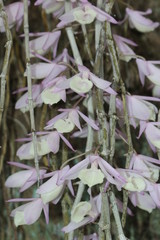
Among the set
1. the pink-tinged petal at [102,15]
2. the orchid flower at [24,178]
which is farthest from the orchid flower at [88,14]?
the orchid flower at [24,178]

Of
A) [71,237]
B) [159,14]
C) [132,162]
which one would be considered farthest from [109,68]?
[71,237]

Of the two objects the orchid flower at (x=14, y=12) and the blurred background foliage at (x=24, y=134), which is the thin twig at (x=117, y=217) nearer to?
the blurred background foliage at (x=24, y=134)

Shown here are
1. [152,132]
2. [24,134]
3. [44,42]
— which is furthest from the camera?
[24,134]

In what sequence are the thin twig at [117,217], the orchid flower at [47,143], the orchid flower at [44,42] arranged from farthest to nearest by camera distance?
1. the orchid flower at [44,42]
2. the orchid flower at [47,143]
3. the thin twig at [117,217]

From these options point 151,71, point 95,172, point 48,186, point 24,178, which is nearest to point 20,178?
point 24,178

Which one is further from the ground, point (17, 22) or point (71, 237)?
point (17, 22)

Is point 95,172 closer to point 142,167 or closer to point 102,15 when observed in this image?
point 142,167

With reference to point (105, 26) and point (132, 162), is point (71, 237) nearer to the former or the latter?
point (132, 162)
